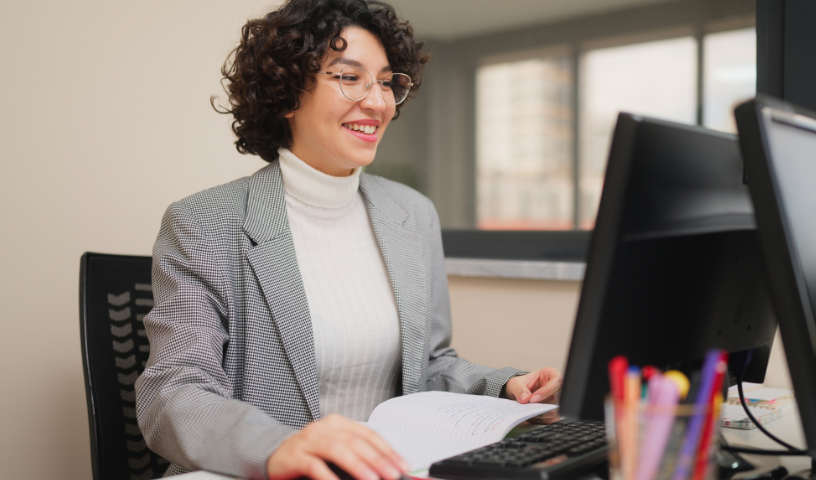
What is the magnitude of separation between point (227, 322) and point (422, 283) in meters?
0.44

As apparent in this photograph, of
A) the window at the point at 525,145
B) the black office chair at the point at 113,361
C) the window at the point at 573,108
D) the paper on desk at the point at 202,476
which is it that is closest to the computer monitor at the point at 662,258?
the paper on desk at the point at 202,476

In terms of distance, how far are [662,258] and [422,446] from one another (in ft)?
1.14

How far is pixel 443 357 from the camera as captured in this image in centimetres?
142

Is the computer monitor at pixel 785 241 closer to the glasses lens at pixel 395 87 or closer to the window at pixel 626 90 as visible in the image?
the glasses lens at pixel 395 87

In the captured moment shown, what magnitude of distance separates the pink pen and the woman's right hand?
10.4 inches

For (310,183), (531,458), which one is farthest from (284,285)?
(531,458)

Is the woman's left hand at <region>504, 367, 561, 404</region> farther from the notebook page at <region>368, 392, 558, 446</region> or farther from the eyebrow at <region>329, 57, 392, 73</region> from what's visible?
the eyebrow at <region>329, 57, 392, 73</region>

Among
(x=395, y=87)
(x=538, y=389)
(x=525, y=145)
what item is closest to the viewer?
(x=538, y=389)

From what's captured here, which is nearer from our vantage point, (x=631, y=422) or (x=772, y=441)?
(x=631, y=422)

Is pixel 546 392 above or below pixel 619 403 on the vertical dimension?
below

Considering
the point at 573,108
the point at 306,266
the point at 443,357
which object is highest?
the point at 573,108

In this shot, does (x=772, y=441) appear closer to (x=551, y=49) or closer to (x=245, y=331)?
(x=245, y=331)

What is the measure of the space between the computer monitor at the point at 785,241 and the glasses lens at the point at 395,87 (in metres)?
0.89

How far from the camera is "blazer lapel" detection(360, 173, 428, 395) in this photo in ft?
4.28
